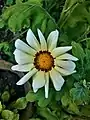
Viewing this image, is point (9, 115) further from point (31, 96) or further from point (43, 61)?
point (43, 61)

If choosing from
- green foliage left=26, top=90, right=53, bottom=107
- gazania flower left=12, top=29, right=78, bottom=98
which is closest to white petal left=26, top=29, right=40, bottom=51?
gazania flower left=12, top=29, right=78, bottom=98

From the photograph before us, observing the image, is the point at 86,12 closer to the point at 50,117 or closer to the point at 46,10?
the point at 46,10

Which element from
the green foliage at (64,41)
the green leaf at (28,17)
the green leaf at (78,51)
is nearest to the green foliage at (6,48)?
the green foliage at (64,41)

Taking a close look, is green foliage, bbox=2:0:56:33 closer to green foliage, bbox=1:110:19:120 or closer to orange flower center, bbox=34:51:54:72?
orange flower center, bbox=34:51:54:72

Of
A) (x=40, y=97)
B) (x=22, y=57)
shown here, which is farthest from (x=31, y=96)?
(x=22, y=57)

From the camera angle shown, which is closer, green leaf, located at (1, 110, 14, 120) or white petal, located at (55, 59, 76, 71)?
white petal, located at (55, 59, 76, 71)

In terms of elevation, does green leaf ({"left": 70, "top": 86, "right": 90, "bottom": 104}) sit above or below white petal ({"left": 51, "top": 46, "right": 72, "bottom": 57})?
below

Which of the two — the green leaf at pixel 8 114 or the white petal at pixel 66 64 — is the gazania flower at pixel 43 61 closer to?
the white petal at pixel 66 64
